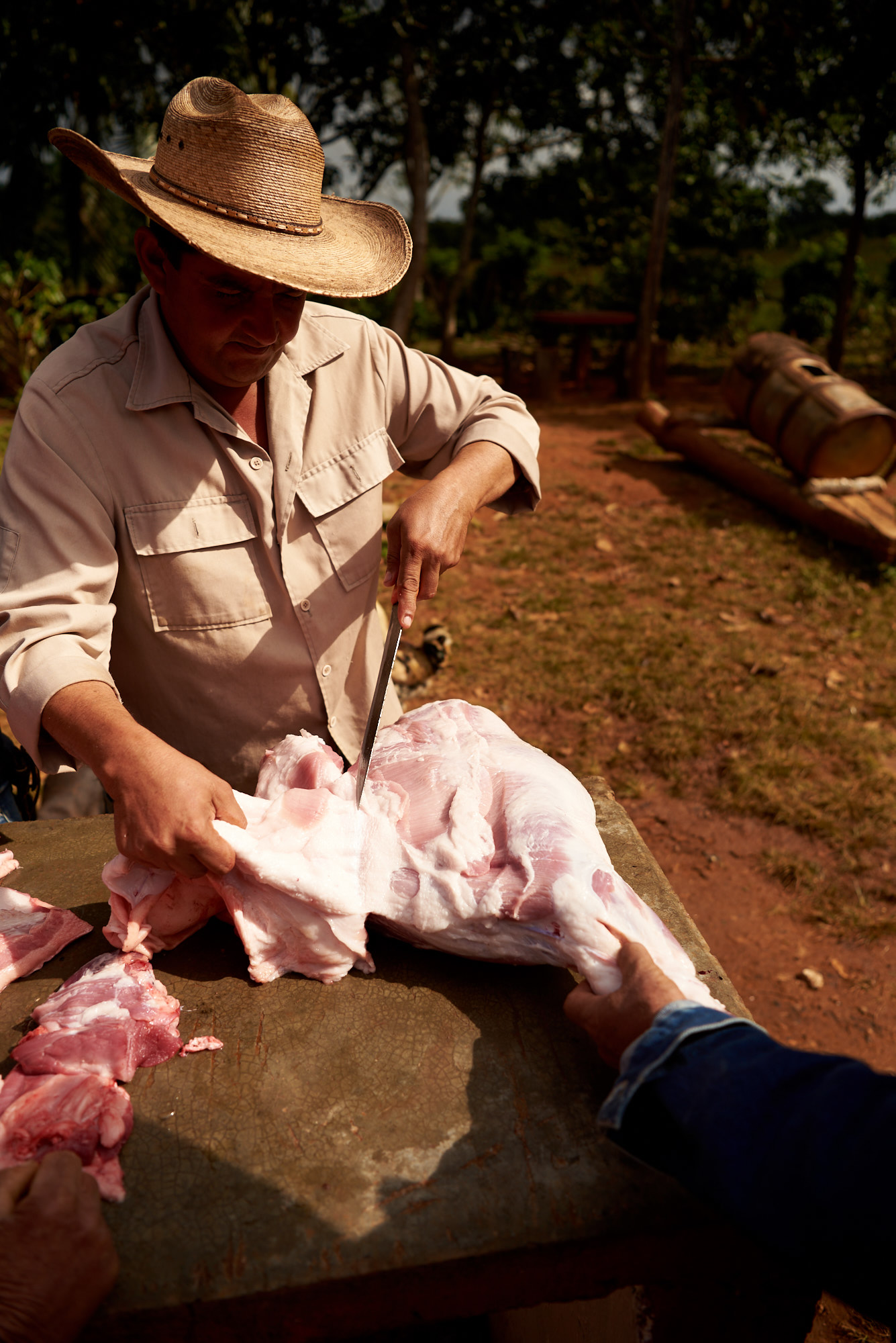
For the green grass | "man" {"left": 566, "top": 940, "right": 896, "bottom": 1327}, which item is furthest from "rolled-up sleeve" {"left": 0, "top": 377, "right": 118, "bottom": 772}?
the green grass

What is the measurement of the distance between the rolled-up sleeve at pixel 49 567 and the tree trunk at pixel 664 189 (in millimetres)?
10608

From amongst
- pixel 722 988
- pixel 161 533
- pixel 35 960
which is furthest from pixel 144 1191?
pixel 161 533

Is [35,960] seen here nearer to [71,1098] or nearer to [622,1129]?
[71,1098]

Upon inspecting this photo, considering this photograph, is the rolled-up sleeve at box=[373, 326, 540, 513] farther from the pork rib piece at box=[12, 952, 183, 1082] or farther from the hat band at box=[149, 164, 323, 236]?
the pork rib piece at box=[12, 952, 183, 1082]

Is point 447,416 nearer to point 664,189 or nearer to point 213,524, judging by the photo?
point 213,524

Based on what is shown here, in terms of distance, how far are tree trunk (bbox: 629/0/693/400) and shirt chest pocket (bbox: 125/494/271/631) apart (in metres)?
10.4

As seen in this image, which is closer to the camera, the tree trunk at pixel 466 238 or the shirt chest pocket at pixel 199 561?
the shirt chest pocket at pixel 199 561

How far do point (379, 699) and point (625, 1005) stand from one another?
35.0 inches

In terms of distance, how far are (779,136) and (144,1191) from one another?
1508cm

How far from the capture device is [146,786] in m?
1.70

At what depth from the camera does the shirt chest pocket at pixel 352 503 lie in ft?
7.79

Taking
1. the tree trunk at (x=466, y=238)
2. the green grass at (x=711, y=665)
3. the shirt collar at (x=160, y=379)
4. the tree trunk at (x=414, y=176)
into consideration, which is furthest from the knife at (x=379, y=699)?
the tree trunk at (x=466, y=238)

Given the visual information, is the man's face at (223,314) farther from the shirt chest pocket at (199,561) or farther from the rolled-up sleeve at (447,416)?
the rolled-up sleeve at (447,416)

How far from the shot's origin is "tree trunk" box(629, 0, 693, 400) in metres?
10.1
